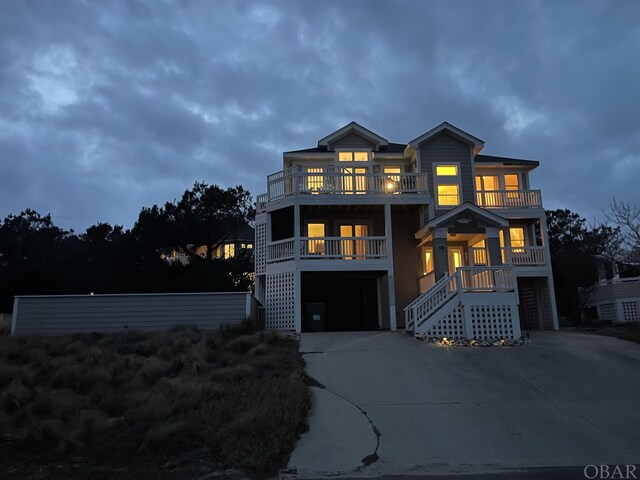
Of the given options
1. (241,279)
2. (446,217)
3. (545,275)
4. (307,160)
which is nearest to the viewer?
(446,217)

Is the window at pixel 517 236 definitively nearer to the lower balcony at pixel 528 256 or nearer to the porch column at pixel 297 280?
the lower balcony at pixel 528 256

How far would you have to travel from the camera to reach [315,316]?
20406 mm

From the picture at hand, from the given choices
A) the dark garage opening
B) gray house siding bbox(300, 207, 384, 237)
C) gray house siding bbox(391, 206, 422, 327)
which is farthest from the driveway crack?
gray house siding bbox(300, 207, 384, 237)

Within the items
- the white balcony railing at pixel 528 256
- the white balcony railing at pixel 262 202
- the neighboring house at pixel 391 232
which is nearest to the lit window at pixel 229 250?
the neighboring house at pixel 391 232

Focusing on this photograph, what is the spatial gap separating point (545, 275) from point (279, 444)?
1735cm

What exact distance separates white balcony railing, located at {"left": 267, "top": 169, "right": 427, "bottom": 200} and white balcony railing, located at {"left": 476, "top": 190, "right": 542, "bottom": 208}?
333cm

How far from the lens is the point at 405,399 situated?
11.4 meters

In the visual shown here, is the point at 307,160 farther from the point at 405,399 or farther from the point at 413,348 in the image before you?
the point at 405,399

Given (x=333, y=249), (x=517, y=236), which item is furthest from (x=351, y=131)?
(x=517, y=236)

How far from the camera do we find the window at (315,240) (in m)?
21.3

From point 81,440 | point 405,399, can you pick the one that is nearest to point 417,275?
point 405,399

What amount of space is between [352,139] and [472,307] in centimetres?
1010

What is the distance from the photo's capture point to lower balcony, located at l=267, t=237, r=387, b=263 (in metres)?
20.7

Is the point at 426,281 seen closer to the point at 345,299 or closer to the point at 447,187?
the point at 447,187
